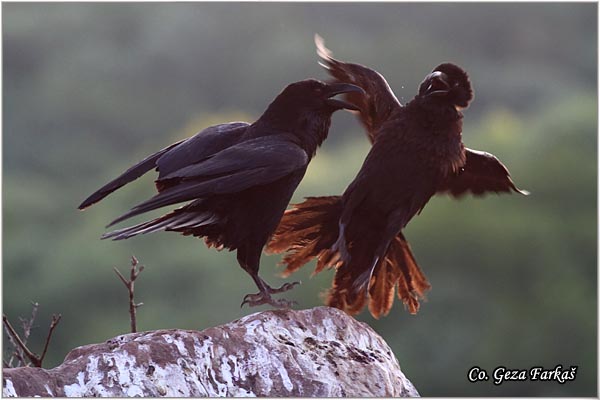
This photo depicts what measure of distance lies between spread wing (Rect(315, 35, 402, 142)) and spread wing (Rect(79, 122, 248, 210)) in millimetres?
854

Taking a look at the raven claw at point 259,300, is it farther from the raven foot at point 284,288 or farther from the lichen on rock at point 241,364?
the lichen on rock at point 241,364

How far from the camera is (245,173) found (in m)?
5.20

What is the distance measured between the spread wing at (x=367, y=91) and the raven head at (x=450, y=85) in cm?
39

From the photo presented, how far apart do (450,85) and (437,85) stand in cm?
8

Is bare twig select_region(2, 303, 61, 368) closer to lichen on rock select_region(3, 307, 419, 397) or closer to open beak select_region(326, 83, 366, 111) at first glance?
lichen on rock select_region(3, 307, 419, 397)

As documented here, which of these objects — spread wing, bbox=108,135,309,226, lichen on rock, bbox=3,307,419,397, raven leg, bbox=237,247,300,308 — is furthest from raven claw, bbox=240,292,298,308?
spread wing, bbox=108,135,309,226

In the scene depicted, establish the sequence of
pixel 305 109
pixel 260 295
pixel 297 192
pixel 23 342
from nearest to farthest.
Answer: pixel 23 342 → pixel 260 295 → pixel 305 109 → pixel 297 192

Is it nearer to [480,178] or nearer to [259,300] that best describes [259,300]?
[259,300]

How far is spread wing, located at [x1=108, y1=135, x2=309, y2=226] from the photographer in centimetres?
512

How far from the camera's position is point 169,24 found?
3156 centimetres

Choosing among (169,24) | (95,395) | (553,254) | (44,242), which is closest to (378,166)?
(95,395)

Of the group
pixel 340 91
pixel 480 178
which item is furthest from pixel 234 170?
pixel 480 178

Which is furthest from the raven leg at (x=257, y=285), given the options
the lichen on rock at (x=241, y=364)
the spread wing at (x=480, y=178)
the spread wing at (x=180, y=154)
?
the spread wing at (x=480, y=178)

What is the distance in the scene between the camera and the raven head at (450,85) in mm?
5520
